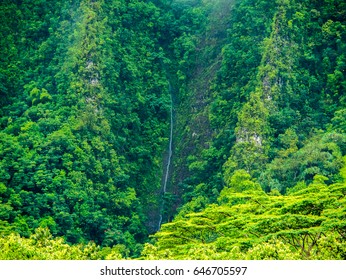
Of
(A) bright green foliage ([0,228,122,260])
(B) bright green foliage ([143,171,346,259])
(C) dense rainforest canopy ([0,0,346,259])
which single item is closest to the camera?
(B) bright green foliage ([143,171,346,259])

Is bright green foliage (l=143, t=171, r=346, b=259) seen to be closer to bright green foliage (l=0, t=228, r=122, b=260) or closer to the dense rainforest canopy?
the dense rainforest canopy

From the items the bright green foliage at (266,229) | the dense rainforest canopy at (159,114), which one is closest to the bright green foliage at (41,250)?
the dense rainforest canopy at (159,114)

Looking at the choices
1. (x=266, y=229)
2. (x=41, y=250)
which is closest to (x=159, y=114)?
(x=41, y=250)

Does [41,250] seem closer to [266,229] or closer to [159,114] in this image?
[266,229]

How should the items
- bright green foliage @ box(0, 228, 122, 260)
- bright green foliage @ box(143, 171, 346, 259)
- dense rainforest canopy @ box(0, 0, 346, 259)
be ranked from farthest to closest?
1. dense rainforest canopy @ box(0, 0, 346, 259)
2. bright green foliage @ box(0, 228, 122, 260)
3. bright green foliage @ box(143, 171, 346, 259)

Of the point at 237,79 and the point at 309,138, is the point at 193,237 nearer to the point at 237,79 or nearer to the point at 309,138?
the point at 309,138

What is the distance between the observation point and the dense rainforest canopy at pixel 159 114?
84.4 metres

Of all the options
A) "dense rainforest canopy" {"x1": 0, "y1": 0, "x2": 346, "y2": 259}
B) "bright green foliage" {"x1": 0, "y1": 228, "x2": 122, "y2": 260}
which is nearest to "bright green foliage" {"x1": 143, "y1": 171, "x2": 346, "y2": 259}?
"dense rainforest canopy" {"x1": 0, "y1": 0, "x2": 346, "y2": 259}

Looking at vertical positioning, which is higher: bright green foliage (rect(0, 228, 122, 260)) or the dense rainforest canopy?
the dense rainforest canopy

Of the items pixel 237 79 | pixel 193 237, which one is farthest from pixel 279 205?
pixel 237 79

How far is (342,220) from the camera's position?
6531 cm

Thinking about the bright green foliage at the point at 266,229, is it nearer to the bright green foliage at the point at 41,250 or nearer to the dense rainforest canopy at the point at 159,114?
the dense rainforest canopy at the point at 159,114

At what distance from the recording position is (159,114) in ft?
330

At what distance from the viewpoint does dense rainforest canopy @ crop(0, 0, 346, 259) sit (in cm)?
8438
